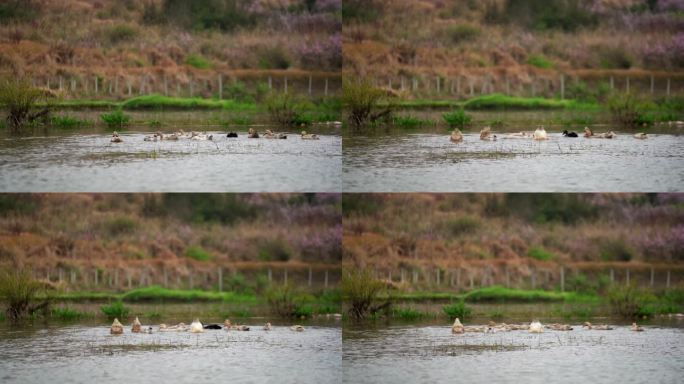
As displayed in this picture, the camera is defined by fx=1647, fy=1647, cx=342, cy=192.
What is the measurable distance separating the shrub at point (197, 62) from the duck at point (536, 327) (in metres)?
5.53

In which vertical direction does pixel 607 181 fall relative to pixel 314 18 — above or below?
below

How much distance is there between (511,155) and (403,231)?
69.5 inches

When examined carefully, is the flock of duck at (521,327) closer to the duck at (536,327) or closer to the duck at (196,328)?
the duck at (536,327)

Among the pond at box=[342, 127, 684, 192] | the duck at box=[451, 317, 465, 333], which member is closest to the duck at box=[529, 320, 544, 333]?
the duck at box=[451, 317, 465, 333]

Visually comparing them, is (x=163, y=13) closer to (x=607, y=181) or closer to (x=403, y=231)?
(x=403, y=231)

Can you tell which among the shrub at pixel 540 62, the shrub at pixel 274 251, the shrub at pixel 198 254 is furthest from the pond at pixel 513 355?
the shrub at pixel 540 62

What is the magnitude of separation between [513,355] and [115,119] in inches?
251

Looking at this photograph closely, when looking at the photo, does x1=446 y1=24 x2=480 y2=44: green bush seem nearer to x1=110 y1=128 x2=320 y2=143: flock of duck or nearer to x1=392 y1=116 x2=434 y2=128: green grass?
x1=392 y1=116 x2=434 y2=128: green grass

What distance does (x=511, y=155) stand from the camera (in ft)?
67.5

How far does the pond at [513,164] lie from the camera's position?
1978 cm

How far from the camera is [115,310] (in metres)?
21.2

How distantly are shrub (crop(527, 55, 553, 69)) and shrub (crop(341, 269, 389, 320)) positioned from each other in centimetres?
362

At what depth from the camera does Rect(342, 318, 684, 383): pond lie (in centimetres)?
1820

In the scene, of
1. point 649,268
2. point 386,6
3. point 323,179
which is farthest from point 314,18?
point 649,268
